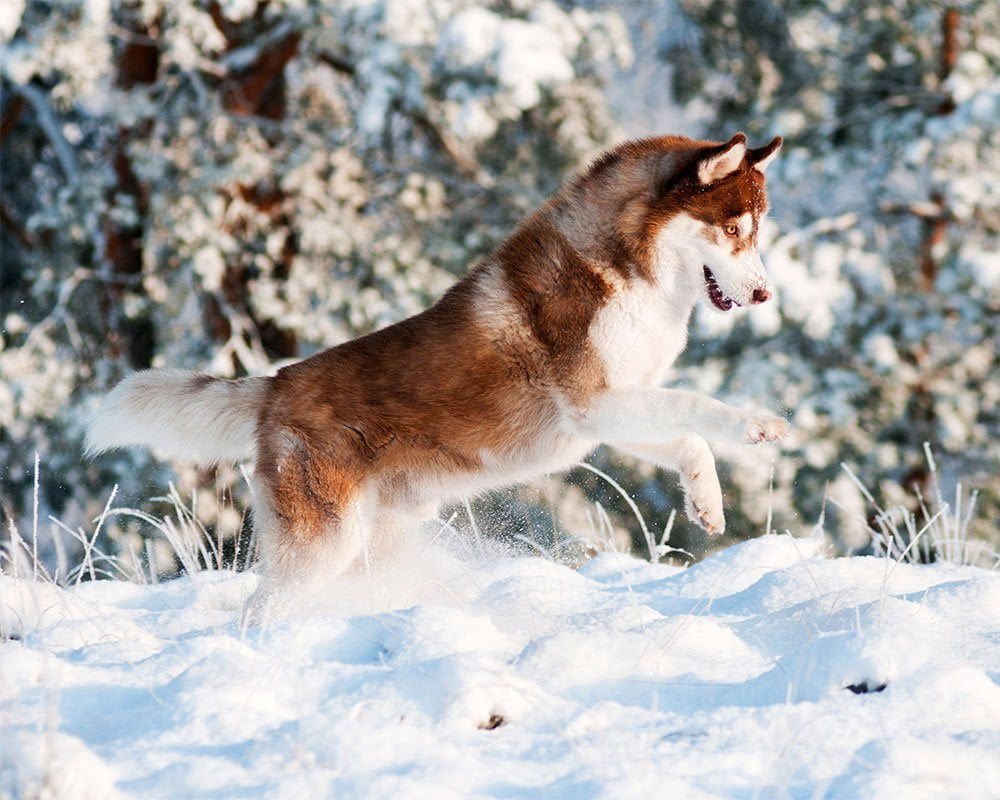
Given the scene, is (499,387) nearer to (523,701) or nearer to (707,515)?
(707,515)

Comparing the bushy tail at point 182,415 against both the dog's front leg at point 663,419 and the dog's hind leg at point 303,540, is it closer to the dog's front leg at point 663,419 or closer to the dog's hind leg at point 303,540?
the dog's hind leg at point 303,540

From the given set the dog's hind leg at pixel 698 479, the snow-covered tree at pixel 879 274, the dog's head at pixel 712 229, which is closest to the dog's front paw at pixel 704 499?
the dog's hind leg at pixel 698 479

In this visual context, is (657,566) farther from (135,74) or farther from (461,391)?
(135,74)

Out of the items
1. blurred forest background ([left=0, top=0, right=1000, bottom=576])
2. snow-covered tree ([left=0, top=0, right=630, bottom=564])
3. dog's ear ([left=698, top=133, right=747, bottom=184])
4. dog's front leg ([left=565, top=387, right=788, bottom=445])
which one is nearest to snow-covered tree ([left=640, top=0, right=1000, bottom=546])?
blurred forest background ([left=0, top=0, right=1000, bottom=576])

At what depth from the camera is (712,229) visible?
4.16 m

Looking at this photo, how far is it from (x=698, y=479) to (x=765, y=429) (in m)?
0.56

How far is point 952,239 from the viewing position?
11.6 metres

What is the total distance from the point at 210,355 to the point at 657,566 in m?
6.30

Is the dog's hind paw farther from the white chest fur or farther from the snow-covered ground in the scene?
the snow-covered ground

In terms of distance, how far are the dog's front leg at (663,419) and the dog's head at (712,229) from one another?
480 mm

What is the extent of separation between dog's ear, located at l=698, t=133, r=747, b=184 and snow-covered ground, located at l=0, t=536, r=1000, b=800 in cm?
150

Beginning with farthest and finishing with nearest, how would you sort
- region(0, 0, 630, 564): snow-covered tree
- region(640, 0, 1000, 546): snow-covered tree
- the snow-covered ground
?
region(640, 0, 1000, 546): snow-covered tree → region(0, 0, 630, 564): snow-covered tree → the snow-covered ground

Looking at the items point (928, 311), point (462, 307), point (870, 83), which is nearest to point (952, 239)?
point (928, 311)

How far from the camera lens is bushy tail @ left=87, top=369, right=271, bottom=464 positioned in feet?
14.1
